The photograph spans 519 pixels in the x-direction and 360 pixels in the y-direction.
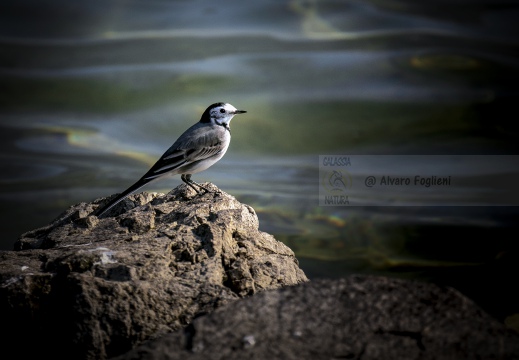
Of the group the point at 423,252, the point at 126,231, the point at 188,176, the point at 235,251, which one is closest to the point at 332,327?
the point at 235,251

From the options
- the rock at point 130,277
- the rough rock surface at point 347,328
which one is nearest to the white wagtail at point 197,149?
the rock at point 130,277

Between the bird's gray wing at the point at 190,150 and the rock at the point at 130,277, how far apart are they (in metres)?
1.19

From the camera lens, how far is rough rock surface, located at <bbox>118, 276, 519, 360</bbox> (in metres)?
3.67

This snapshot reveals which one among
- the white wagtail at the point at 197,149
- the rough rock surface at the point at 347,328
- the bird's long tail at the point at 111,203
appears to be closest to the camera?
the rough rock surface at the point at 347,328

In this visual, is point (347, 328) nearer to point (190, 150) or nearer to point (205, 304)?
point (205, 304)

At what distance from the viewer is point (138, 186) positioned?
6238mm

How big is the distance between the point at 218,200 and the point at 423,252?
5439mm

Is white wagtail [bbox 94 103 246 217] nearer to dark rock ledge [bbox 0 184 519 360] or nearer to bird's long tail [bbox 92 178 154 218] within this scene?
bird's long tail [bbox 92 178 154 218]

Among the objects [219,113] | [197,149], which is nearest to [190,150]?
[197,149]

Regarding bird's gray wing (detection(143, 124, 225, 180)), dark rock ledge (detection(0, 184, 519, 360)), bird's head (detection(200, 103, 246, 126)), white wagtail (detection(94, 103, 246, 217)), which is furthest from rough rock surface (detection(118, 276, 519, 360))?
bird's head (detection(200, 103, 246, 126))

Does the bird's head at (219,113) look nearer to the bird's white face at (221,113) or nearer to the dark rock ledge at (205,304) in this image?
the bird's white face at (221,113)

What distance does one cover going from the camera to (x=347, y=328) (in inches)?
151

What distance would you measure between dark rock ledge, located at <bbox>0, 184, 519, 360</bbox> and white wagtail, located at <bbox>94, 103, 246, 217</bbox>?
125 centimetres

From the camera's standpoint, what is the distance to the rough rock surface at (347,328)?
3.67 meters
